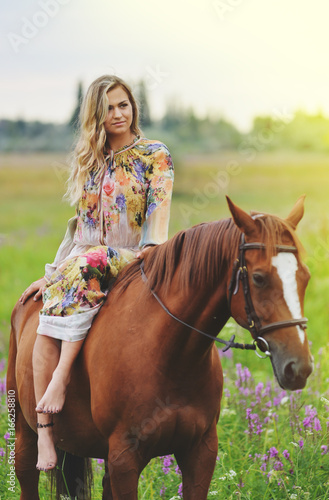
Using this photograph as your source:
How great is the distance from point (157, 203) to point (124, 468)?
1371 millimetres

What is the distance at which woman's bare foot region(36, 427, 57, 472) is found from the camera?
129 inches

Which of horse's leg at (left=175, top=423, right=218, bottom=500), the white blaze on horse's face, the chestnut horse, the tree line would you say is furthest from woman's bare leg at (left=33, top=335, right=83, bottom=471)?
the tree line

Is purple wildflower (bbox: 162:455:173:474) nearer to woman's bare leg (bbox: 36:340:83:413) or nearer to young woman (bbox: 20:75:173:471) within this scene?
young woman (bbox: 20:75:173:471)

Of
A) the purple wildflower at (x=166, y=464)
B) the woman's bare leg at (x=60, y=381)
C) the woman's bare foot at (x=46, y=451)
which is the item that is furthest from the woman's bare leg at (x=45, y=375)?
the purple wildflower at (x=166, y=464)

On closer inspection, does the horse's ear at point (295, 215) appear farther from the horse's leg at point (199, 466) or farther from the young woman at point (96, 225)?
the horse's leg at point (199, 466)

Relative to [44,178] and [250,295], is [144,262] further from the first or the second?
[44,178]

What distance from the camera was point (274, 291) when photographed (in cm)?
247

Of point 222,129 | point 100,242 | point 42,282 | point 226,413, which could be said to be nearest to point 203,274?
point 100,242

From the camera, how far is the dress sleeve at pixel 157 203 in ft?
11.1

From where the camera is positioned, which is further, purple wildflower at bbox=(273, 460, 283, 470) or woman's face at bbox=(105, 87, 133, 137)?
purple wildflower at bbox=(273, 460, 283, 470)

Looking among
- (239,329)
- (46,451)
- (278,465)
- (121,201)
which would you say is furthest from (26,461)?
(239,329)

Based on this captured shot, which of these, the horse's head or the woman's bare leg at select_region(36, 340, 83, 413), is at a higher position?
the horse's head

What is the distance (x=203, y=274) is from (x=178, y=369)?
1.63 feet

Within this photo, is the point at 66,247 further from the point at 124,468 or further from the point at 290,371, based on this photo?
the point at 290,371
